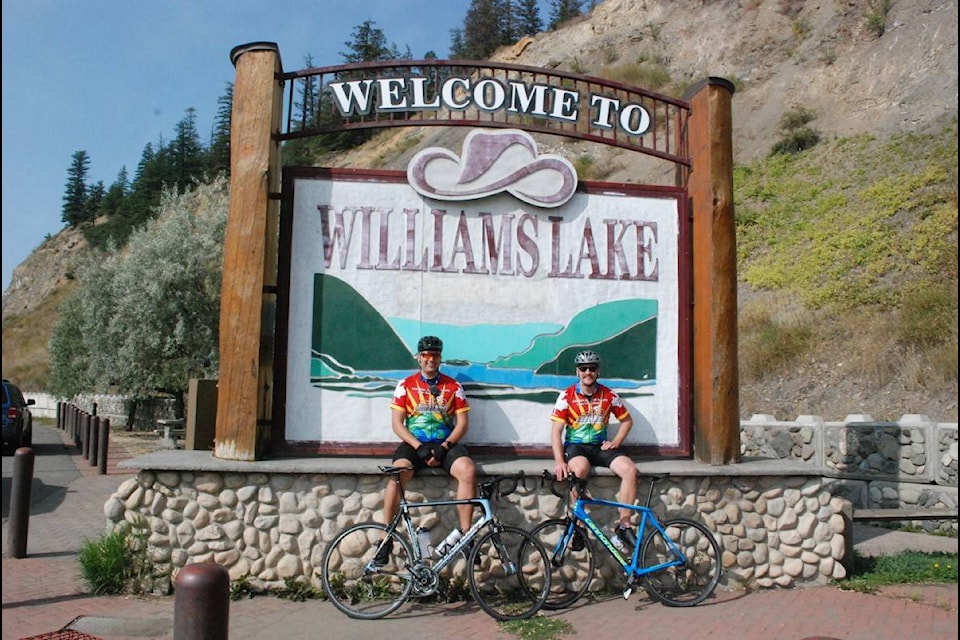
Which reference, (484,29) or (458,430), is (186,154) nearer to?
(484,29)

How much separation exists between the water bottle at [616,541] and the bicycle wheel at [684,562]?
0.15 meters

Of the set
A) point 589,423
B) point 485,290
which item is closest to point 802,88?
point 485,290

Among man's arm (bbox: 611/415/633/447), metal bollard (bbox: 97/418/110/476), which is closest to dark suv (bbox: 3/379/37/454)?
metal bollard (bbox: 97/418/110/476)

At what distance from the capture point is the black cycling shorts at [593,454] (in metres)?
6.64

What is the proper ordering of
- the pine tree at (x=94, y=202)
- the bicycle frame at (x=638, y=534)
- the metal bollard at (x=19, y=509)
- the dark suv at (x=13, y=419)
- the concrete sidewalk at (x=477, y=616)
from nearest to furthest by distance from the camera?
the concrete sidewalk at (x=477, y=616) < the bicycle frame at (x=638, y=534) < the metal bollard at (x=19, y=509) < the dark suv at (x=13, y=419) < the pine tree at (x=94, y=202)

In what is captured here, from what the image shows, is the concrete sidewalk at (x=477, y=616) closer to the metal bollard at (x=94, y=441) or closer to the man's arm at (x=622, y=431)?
the man's arm at (x=622, y=431)

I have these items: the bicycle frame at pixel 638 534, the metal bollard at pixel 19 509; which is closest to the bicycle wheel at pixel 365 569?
the bicycle frame at pixel 638 534

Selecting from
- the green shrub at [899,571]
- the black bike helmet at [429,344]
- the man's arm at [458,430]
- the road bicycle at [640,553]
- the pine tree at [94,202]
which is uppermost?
the pine tree at [94,202]

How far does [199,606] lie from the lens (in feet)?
9.70

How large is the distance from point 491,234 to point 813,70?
3218 cm

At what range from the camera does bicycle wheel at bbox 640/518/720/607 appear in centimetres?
640

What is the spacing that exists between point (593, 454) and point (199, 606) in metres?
4.22

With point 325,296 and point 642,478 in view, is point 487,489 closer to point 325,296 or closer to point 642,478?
point 642,478

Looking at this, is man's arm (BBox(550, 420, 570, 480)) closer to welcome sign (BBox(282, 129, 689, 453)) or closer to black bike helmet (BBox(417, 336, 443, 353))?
welcome sign (BBox(282, 129, 689, 453))
